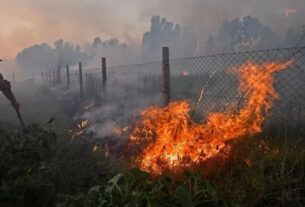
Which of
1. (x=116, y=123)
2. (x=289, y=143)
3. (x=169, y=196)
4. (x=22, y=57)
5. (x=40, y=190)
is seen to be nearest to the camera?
(x=169, y=196)

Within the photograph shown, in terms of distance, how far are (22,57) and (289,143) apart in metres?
132

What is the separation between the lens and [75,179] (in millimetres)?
4555

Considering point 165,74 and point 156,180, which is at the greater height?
point 165,74

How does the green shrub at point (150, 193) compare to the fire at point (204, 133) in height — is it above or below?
below

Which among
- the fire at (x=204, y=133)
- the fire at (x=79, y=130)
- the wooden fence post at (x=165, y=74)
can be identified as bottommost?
the fire at (x=79, y=130)

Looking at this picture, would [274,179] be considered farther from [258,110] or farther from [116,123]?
[116,123]

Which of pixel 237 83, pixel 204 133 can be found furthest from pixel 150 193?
pixel 237 83

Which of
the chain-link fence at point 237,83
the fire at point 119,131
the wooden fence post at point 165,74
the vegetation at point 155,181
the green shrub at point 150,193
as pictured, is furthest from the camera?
the fire at point 119,131

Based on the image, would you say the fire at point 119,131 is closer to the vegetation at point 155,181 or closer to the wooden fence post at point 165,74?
the wooden fence post at point 165,74

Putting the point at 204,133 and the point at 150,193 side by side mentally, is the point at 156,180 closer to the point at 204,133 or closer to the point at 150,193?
the point at 150,193

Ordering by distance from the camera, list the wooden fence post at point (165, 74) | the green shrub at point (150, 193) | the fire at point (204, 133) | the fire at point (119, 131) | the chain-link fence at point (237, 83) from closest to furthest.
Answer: the green shrub at point (150, 193) < the fire at point (204, 133) < the chain-link fence at point (237, 83) < the wooden fence post at point (165, 74) < the fire at point (119, 131)

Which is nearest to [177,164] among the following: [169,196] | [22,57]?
[169,196]

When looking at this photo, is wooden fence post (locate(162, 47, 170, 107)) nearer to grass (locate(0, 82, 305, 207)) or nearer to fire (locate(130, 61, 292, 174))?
fire (locate(130, 61, 292, 174))

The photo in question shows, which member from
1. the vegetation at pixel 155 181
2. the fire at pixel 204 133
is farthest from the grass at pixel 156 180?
the fire at pixel 204 133
